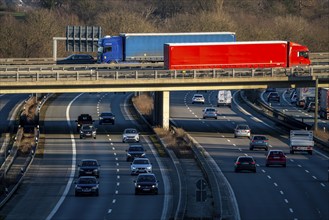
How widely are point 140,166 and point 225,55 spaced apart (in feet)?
100

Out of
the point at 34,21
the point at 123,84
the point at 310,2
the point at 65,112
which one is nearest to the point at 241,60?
the point at 123,84

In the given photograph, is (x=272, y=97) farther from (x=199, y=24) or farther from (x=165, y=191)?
(x=165, y=191)

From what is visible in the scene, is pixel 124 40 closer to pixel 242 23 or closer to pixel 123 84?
pixel 123 84

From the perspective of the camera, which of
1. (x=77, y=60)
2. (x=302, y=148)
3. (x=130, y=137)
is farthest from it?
(x=77, y=60)

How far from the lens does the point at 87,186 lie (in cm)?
5931

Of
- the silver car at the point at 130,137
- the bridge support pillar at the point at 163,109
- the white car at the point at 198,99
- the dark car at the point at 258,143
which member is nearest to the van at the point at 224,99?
the white car at the point at 198,99

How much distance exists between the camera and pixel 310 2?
196 metres

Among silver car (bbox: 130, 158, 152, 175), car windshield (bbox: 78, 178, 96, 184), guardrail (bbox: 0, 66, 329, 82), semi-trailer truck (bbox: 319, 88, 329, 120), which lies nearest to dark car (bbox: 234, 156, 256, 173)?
silver car (bbox: 130, 158, 152, 175)

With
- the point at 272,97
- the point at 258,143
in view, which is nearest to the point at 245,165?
the point at 258,143

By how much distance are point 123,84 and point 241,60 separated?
41.0ft

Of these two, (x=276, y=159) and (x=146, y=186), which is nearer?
(x=146, y=186)

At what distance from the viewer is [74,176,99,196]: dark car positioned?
5922 centimetres

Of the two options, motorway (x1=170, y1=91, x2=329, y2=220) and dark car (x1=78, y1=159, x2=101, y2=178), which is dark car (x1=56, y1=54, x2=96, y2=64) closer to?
motorway (x1=170, y1=91, x2=329, y2=220)

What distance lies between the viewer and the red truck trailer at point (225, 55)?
9562 cm
